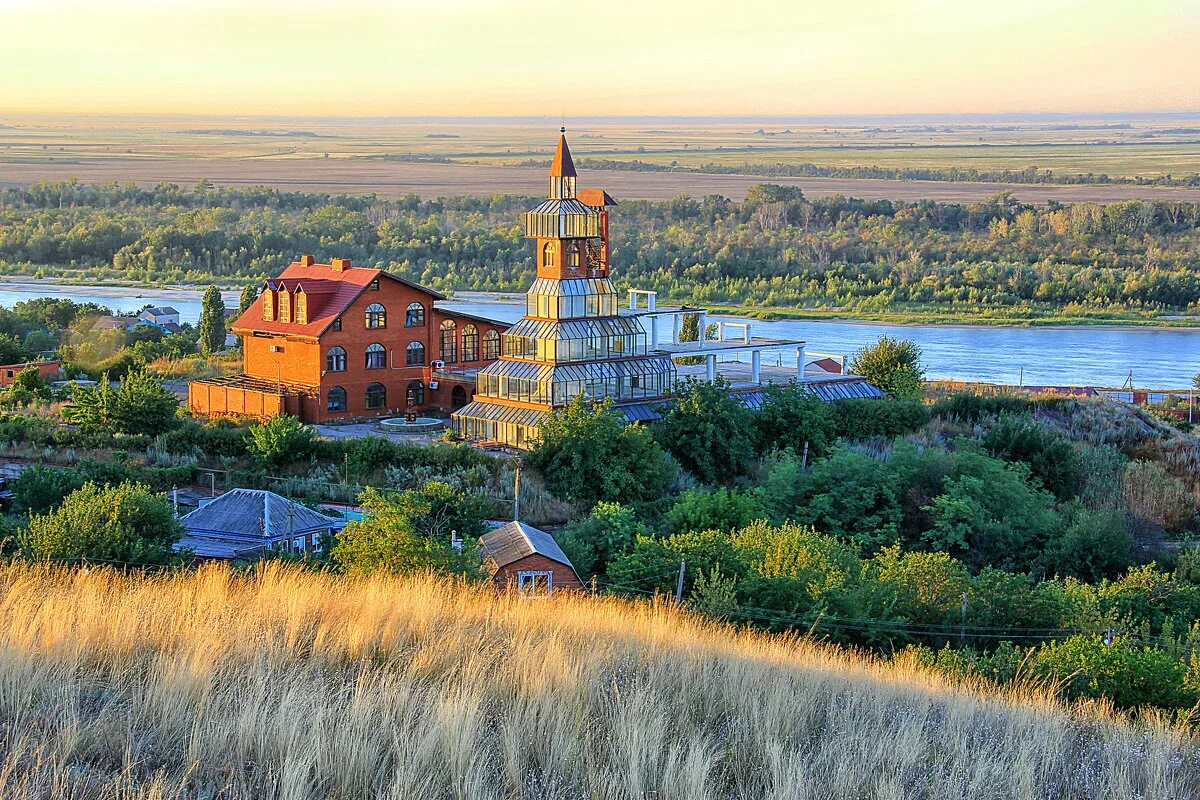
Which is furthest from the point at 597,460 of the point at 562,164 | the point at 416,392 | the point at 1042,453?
the point at 416,392

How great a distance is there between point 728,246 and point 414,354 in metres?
54.2

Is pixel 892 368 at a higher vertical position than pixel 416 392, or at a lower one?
higher

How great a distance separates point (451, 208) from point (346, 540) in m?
93.8

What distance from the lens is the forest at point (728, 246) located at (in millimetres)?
63062

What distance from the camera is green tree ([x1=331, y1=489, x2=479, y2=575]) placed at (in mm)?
11617

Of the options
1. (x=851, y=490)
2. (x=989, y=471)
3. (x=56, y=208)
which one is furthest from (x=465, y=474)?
(x=56, y=208)

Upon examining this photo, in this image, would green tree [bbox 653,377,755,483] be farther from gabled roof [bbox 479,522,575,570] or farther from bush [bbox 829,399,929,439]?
gabled roof [bbox 479,522,575,570]

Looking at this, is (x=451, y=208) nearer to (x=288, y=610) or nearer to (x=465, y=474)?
(x=465, y=474)

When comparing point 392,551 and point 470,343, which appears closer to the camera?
point 392,551

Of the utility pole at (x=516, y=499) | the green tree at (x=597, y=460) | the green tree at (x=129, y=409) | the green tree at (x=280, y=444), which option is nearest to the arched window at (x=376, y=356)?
the green tree at (x=129, y=409)

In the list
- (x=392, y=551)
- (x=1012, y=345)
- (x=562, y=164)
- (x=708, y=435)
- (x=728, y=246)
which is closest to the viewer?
(x=392, y=551)

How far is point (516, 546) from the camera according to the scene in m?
14.0

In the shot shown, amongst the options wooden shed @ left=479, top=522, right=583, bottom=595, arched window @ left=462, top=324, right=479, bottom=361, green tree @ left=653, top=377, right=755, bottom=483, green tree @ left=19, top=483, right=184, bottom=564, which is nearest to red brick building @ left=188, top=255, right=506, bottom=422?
arched window @ left=462, top=324, right=479, bottom=361

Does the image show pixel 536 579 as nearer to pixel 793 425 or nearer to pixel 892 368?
pixel 793 425
